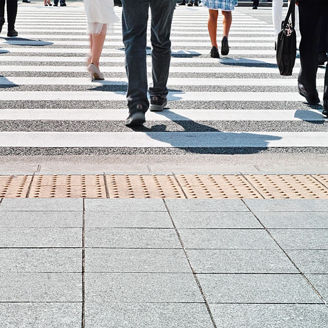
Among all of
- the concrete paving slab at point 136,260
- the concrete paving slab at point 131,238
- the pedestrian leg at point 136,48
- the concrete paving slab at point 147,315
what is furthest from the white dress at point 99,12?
the concrete paving slab at point 147,315

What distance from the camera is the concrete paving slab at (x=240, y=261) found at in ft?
11.9

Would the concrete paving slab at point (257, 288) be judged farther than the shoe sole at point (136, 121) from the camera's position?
No

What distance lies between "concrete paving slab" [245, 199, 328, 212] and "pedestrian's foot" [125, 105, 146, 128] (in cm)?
232

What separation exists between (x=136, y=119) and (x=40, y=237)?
121 inches

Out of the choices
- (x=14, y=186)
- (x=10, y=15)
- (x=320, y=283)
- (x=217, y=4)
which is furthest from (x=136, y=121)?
(x=10, y=15)

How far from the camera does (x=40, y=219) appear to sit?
430cm

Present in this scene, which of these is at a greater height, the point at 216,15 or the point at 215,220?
the point at 216,15

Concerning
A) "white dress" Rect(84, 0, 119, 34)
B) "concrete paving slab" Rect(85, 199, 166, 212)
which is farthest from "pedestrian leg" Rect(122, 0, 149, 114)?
"concrete paving slab" Rect(85, 199, 166, 212)

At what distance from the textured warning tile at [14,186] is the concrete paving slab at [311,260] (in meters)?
1.68

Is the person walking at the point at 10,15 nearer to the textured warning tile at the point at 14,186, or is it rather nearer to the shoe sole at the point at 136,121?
the shoe sole at the point at 136,121

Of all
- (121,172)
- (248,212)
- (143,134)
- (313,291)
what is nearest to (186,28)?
(143,134)

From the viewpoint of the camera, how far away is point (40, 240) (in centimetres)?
395

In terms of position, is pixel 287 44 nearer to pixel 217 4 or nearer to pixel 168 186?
pixel 168 186

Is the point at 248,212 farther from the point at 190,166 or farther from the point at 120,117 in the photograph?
the point at 120,117
